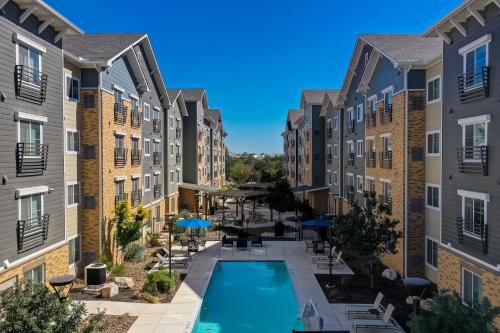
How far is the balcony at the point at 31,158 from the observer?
578 inches

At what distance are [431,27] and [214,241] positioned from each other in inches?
871

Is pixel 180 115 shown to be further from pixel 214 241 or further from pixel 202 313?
pixel 202 313

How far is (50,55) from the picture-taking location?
55.7ft

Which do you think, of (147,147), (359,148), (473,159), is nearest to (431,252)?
(473,159)

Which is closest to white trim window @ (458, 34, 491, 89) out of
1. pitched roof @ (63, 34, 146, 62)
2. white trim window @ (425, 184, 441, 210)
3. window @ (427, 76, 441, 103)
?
window @ (427, 76, 441, 103)

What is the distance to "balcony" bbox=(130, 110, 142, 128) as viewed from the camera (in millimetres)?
27194

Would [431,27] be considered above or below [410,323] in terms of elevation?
above

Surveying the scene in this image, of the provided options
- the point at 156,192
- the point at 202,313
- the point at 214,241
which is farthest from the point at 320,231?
the point at 202,313

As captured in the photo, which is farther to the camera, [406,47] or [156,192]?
[156,192]

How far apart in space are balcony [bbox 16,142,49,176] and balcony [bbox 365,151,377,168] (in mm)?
19615

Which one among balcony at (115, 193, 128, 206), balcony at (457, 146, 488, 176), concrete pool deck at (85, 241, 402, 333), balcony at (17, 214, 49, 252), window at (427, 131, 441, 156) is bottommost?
concrete pool deck at (85, 241, 402, 333)

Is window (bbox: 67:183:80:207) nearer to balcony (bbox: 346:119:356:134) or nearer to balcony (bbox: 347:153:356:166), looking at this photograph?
balcony (bbox: 347:153:356:166)

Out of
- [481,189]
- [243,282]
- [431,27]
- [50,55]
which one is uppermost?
[431,27]

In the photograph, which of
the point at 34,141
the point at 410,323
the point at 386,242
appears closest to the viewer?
the point at 410,323
